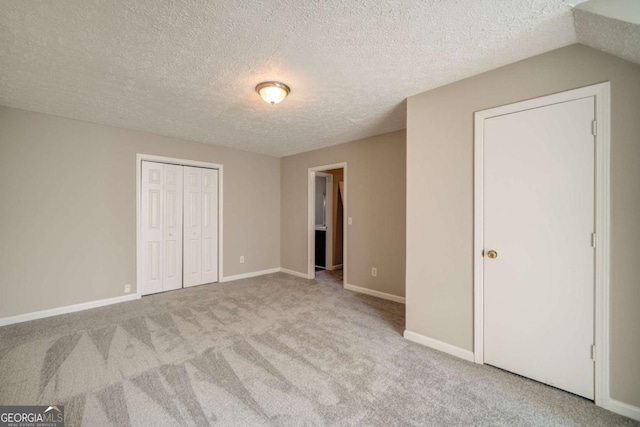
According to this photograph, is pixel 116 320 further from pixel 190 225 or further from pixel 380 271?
pixel 380 271

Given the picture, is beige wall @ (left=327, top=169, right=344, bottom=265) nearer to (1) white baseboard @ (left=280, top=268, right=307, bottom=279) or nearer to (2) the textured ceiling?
(1) white baseboard @ (left=280, top=268, right=307, bottom=279)

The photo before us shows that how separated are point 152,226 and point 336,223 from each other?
366 cm

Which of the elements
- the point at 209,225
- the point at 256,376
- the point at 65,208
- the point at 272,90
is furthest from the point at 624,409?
the point at 65,208

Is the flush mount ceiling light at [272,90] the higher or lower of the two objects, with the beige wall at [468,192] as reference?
higher

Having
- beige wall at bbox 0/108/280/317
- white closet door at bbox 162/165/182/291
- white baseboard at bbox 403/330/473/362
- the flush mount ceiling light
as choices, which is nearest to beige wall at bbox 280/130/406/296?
white baseboard at bbox 403/330/473/362

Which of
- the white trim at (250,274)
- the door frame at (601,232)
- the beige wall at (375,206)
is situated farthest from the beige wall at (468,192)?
the white trim at (250,274)

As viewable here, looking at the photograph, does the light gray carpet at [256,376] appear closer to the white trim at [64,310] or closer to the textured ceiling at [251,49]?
the white trim at [64,310]

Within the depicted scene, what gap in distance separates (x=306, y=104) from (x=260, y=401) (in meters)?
2.73

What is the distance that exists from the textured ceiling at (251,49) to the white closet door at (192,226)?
Result: 58.4 inches

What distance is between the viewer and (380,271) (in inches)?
159

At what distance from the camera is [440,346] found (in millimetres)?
2434

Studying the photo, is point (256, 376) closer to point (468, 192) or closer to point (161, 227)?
point (468, 192)

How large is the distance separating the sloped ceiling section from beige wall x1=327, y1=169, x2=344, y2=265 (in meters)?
4.67

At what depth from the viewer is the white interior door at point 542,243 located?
5.86ft
